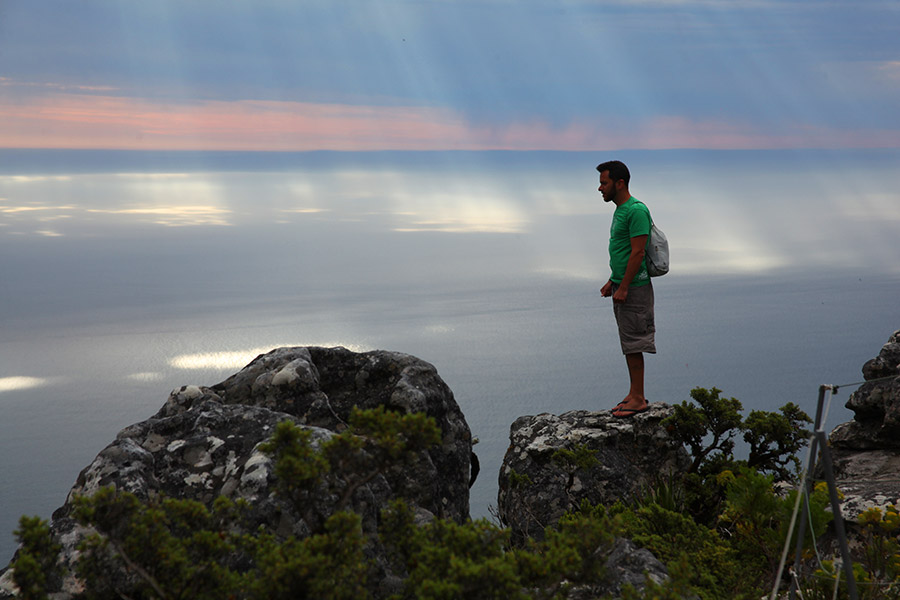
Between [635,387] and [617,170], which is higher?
[617,170]

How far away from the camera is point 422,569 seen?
10.5ft

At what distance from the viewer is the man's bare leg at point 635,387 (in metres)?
8.86

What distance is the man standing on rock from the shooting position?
27.1 ft

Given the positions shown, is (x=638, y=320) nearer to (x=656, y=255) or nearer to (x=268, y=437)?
(x=656, y=255)

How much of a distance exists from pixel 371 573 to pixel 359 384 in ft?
9.27

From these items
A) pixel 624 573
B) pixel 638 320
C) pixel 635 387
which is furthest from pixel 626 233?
pixel 624 573

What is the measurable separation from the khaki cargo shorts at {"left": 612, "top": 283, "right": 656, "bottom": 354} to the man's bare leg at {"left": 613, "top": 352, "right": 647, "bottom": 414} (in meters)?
0.17

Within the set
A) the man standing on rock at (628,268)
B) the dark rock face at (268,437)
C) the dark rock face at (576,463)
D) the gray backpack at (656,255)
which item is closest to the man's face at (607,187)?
the man standing on rock at (628,268)

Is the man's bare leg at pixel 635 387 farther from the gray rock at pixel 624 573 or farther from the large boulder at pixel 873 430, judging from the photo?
the gray rock at pixel 624 573

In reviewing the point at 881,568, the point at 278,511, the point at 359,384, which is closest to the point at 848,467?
the point at 881,568

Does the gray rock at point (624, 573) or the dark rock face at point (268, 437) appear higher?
the dark rock face at point (268, 437)

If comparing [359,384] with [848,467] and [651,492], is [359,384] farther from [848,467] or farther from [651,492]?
[848,467]

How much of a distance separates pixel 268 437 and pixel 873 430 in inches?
299

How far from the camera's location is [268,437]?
477cm
